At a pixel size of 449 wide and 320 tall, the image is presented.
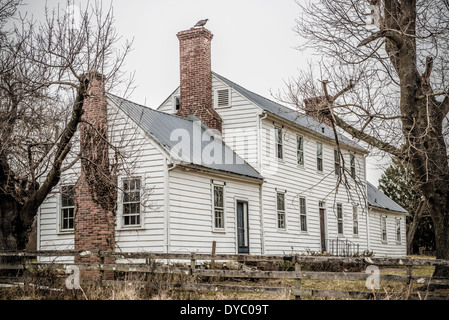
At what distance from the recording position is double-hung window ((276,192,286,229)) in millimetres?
22312

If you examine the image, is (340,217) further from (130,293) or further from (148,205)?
(130,293)

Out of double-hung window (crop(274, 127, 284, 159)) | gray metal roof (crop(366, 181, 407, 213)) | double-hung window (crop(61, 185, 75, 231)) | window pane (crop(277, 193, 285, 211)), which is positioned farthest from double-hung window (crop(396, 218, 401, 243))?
double-hung window (crop(61, 185, 75, 231))

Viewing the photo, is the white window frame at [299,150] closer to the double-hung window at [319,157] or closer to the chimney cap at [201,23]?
the double-hung window at [319,157]

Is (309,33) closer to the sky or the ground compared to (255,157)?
closer to the sky

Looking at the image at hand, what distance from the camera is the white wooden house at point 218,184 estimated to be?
16.3 metres

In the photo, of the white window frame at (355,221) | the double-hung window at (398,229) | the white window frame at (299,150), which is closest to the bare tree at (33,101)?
the white window frame at (299,150)

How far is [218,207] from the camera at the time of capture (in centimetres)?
1864

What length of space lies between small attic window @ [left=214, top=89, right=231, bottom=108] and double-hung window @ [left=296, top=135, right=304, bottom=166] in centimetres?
434

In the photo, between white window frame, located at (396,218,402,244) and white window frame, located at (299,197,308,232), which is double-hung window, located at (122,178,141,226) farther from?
white window frame, located at (396,218,402,244)

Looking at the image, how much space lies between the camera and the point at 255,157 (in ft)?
69.8

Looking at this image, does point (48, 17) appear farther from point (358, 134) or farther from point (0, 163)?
point (358, 134)
